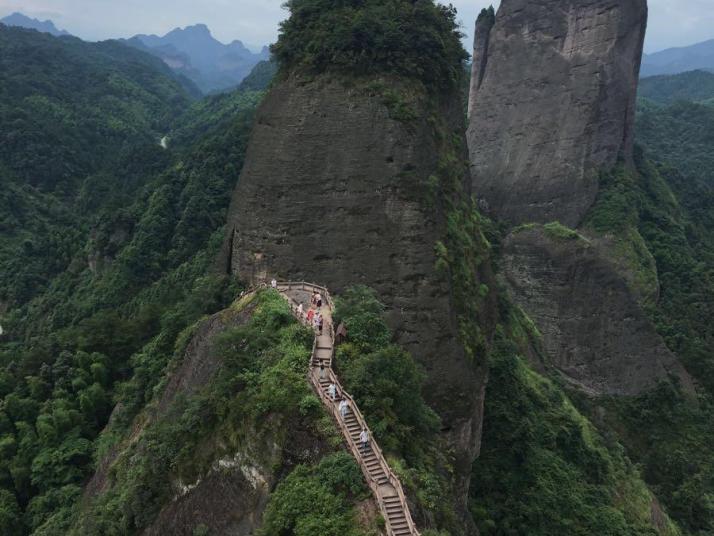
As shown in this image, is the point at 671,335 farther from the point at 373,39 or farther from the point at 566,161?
the point at 373,39

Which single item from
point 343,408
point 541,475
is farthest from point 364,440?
point 541,475

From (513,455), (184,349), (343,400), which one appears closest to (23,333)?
(184,349)

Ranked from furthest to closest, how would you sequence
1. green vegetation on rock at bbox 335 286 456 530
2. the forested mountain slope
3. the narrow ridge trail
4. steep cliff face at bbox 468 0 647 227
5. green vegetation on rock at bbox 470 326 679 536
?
steep cliff face at bbox 468 0 647 227 < green vegetation on rock at bbox 470 326 679 536 < the forested mountain slope < green vegetation on rock at bbox 335 286 456 530 < the narrow ridge trail

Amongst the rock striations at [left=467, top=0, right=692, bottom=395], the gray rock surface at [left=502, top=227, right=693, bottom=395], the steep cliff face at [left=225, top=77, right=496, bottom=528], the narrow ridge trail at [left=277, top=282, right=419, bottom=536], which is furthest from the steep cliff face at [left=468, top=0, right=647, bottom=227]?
the narrow ridge trail at [left=277, top=282, right=419, bottom=536]

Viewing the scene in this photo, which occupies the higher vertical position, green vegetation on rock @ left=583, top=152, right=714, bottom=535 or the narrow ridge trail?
the narrow ridge trail

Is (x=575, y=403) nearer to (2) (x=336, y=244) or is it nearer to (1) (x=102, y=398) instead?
(2) (x=336, y=244)

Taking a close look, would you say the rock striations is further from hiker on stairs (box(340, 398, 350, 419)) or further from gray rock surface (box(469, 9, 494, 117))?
hiker on stairs (box(340, 398, 350, 419))
